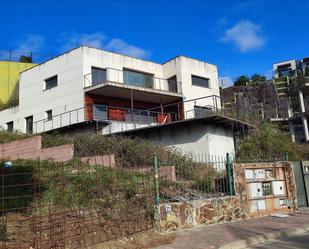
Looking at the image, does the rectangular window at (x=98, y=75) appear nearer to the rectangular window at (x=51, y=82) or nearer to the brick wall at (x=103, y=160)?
the rectangular window at (x=51, y=82)

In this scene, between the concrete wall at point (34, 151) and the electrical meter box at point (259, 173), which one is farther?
the concrete wall at point (34, 151)

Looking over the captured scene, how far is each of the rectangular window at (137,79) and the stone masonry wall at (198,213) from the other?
1924 centimetres

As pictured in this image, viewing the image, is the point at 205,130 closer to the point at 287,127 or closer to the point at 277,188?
the point at 277,188

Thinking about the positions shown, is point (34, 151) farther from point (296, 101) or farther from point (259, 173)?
point (296, 101)

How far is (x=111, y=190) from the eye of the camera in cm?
1098

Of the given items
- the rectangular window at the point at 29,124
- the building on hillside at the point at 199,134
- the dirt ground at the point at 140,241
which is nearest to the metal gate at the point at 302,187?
the building on hillside at the point at 199,134

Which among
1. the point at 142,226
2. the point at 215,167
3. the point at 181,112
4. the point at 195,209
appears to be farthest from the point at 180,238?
the point at 181,112

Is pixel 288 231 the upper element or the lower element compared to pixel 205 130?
lower

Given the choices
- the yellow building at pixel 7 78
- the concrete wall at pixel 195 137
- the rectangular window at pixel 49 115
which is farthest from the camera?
the yellow building at pixel 7 78

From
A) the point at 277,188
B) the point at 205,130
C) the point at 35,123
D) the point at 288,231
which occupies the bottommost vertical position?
the point at 288,231

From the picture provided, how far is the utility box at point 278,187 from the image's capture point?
15.2 meters

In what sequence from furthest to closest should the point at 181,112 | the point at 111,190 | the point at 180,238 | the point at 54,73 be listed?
the point at 181,112
the point at 54,73
the point at 111,190
the point at 180,238

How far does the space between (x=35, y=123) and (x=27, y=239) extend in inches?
974

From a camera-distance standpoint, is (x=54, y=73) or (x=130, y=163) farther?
(x=54, y=73)
